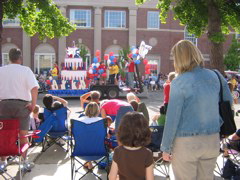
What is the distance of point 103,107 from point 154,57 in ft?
81.6

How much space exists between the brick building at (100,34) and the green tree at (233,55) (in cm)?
546

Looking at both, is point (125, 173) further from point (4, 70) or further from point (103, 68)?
point (103, 68)

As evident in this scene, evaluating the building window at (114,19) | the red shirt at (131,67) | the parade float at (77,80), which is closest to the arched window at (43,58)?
the building window at (114,19)

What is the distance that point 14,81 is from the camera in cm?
492

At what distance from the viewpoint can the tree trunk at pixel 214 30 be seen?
8336 mm

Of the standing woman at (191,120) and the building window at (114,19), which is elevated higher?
the building window at (114,19)

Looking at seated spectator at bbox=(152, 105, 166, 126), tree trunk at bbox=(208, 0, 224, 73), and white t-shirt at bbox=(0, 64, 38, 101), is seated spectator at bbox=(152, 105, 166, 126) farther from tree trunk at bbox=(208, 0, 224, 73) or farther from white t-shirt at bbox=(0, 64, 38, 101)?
tree trunk at bbox=(208, 0, 224, 73)

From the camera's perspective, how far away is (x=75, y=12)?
29656 millimetres

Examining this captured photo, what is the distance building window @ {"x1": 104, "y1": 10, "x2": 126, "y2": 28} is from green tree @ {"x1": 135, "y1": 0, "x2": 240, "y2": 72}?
19635 mm

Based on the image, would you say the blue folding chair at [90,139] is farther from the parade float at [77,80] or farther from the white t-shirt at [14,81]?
the parade float at [77,80]

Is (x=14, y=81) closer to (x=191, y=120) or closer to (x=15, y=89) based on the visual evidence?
(x=15, y=89)

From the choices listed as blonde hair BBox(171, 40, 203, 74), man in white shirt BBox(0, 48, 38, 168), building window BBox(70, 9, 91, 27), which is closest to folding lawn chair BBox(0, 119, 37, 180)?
man in white shirt BBox(0, 48, 38, 168)

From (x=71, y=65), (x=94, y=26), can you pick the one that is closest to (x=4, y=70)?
(x=71, y=65)

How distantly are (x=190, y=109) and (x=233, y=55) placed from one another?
94.7 feet
